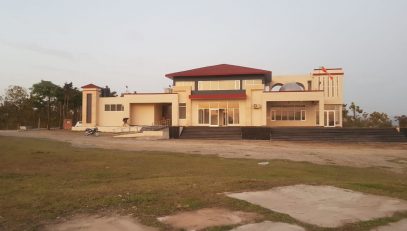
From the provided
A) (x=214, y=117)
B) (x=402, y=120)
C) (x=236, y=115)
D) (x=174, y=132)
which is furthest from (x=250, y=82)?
(x=402, y=120)

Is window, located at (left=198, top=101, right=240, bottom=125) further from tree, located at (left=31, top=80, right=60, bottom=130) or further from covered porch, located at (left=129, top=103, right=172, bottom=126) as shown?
tree, located at (left=31, top=80, right=60, bottom=130)

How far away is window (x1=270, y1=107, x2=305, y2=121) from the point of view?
138 feet

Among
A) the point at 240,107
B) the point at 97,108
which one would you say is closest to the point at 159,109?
the point at 97,108

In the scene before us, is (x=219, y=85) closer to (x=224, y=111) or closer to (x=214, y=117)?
(x=224, y=111)

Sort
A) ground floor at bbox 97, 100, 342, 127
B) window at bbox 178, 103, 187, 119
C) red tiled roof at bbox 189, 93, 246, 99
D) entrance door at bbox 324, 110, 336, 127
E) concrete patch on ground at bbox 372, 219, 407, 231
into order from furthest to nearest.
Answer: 1. window at bbox 178, 103, 187, 119
2. entrance door at bbox 324, 110, 336, 127
3. ground floor at bbox 97, 100, 342, 127
4. red tiled roof at bbox 189, 93, 246, 99
5. concrete patch on ground at bbox 372, 219, 407, 231

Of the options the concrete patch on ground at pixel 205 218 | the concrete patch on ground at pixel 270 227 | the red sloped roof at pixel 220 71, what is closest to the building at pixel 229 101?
the red sloped roof at pixel 220 71

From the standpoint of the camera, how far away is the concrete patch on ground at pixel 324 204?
5.70 m

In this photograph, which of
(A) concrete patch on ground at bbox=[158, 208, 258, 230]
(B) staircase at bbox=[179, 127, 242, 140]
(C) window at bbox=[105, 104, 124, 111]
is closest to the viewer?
(A) concrete patch on ground at bbox=[158, 208, 258, 230]

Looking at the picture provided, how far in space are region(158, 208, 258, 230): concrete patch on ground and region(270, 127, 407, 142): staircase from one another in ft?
88.8

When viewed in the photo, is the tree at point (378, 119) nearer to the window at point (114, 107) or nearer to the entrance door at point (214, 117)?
the entrance door at point (214, 117)

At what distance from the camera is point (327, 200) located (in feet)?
22.8

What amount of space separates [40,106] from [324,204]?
53055mm

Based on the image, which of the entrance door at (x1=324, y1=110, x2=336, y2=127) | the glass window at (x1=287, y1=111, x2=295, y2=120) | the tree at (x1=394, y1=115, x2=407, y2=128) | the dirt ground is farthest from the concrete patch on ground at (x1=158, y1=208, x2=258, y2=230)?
the tree at (x1=394, y1=115, x2=407, y2=128)

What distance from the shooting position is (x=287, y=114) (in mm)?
42438
